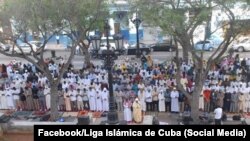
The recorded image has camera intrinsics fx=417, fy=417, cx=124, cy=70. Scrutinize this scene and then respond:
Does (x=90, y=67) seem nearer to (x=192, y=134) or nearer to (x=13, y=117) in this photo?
(x=13, y=117)

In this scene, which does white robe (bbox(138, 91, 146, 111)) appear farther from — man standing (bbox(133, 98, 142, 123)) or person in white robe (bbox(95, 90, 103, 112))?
person in white robe (bbox(95, 90, 103, 112))

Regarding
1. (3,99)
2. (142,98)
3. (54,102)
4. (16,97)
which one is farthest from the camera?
(3,99)

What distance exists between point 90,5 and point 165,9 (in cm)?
360

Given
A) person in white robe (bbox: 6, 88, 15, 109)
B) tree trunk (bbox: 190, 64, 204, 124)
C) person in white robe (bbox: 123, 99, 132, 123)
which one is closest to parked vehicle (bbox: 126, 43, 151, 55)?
person in white robe (bbox: 6, 88, 15, 109)

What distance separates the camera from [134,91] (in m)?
20.1

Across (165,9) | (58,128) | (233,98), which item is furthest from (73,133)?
(233,98)

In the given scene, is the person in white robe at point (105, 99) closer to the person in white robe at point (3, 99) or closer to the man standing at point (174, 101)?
the man standing at point (174, 101)

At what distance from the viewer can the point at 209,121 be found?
58.5 ft

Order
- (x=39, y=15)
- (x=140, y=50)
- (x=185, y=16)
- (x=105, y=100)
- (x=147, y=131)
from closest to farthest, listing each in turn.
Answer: (x=147, y=131), (x=185, y=16), (x=39, y=15), (x=105, y=100), (x=140, y=50)

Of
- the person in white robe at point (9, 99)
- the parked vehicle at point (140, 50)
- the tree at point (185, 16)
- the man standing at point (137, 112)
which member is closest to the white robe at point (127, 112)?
the man standing at point (137, 112)

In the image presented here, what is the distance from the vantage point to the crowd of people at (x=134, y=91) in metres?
19.1

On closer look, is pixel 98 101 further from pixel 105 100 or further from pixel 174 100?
pixel 174 100

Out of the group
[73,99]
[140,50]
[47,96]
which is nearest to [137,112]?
[73,99]

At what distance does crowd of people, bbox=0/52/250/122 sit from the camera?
19.1 meters
